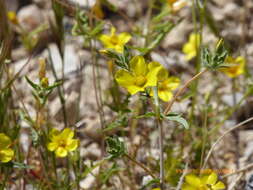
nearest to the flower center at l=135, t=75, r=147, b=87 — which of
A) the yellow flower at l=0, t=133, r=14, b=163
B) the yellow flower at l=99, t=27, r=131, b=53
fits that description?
the yellow flower at l=0, t=133, r=14, b=163

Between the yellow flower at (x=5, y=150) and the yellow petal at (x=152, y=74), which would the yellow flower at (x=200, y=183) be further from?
the yellow flower at (x=5, y=150)

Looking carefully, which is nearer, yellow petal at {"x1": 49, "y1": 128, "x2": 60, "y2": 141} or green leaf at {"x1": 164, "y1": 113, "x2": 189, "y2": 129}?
green leaf at {"x1": 164, "y1": 113, "x2": 189, "y2": 129}

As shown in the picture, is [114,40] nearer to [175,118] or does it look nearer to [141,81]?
[141,81]

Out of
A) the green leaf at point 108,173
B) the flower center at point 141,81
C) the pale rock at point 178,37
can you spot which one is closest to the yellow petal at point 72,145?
the green leaf at point 108,173

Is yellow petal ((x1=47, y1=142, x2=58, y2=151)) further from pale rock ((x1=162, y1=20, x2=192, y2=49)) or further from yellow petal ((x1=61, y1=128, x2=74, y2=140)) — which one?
pale rock ((x1=162, y1=20, x2=192, y2=49))

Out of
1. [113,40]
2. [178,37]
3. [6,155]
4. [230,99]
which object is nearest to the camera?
[6,155]

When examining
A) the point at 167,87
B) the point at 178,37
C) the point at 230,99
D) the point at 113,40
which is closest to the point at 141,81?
the point at 167,87
